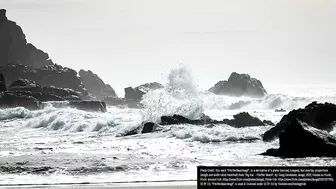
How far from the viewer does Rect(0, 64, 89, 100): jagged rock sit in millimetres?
37406

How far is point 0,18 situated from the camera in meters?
33.0

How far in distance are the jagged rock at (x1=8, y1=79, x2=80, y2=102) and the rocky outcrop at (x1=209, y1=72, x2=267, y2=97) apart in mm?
9686

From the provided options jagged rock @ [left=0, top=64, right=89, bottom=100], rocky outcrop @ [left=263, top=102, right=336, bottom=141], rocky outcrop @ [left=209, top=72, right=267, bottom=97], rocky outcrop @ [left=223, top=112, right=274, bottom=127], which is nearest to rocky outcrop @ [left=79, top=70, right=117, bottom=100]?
jagged rock @ [left=0, top=64, right=89, bottom=100]

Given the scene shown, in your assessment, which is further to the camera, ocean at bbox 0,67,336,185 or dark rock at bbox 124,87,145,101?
dark rock at bbox 124,87,145,101

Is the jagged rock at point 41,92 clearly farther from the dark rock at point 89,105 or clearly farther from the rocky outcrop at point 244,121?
the rocky outcrop at point 244,121

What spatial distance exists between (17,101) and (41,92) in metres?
4.37

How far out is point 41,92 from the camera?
29141 millimetres

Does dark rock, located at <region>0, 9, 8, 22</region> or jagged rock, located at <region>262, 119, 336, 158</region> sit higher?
dark rock, located at <region>0, 9, 8, 22</region>

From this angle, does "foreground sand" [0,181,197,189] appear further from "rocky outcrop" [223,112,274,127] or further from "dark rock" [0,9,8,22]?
"dark rock" [0,9,8,22]

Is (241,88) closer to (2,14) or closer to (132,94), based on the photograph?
(132,94)

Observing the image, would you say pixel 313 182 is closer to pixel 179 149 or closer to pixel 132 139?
pixel 179 149

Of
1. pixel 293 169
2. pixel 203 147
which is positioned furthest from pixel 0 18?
pixel 293 169

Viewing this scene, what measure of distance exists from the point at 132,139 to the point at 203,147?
2.05 metres

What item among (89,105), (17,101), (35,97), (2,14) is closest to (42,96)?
(35,97)
